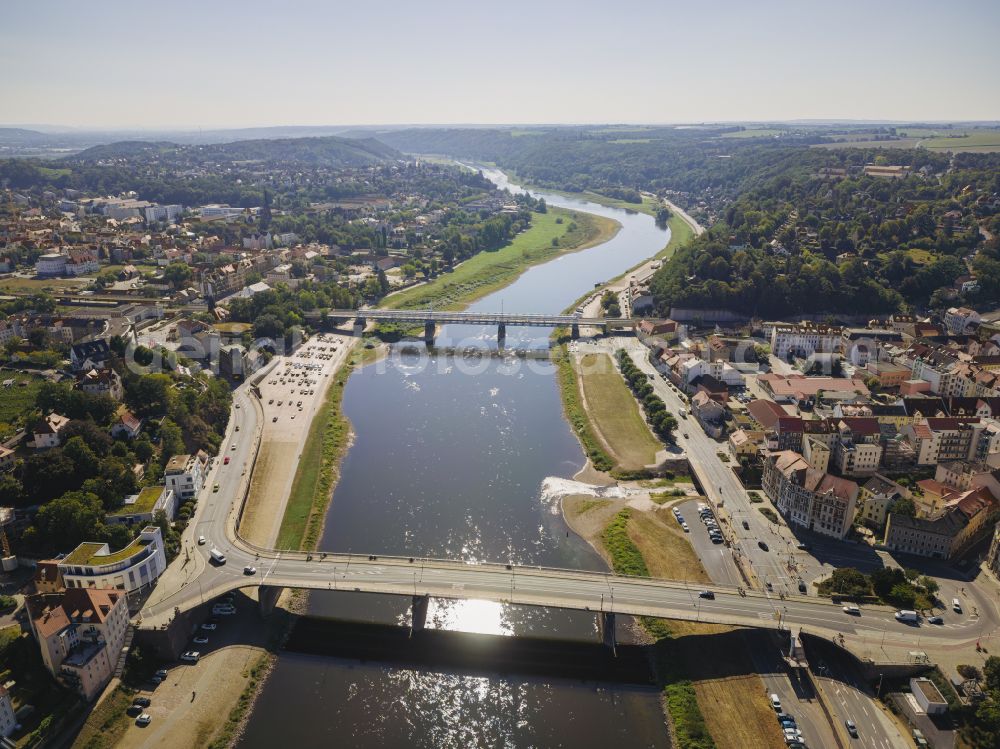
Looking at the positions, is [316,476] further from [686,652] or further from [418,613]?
[686,652]

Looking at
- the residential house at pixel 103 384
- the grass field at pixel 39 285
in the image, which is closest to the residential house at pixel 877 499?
the residential house at pixel 103 384

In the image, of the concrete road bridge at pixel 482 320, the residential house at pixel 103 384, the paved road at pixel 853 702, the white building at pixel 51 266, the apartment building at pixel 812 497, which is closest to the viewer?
the paved road at pixel 853 702

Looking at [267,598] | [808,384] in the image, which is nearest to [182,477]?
[267,598]

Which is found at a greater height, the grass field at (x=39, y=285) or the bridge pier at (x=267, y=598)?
the grass field at (x=39, y=285)

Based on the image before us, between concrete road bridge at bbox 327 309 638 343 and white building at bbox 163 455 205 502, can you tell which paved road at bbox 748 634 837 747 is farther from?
concrete road bridge at bbox 327 309 638 343

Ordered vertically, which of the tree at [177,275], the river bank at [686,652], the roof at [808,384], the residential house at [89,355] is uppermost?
the residential house at [89,355]

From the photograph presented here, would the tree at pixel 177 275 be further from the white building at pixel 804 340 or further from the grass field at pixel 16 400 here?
the white building at pixel 804 340

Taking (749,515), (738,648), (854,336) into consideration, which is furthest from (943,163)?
(738,648)
